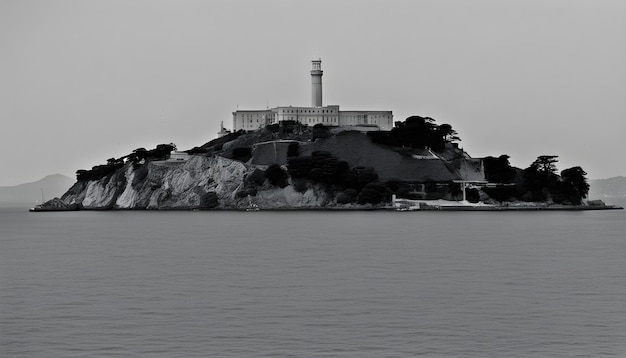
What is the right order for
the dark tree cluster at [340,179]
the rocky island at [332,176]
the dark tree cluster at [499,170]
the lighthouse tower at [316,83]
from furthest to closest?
the lighthouse tower at [316,83] → the dark tree cluster at [499,170] → the rocky island at [332,176] → the dark tree cluster at [340,179]

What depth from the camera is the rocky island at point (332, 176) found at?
13762 cm

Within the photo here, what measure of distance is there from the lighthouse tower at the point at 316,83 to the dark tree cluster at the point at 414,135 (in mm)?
16862

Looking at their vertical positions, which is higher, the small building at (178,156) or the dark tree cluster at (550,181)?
the small building at (178,156)

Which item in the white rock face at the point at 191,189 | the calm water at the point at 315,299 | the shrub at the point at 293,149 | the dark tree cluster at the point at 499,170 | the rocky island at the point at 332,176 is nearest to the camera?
the calm water at the point at 315,299

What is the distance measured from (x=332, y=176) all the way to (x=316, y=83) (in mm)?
35615

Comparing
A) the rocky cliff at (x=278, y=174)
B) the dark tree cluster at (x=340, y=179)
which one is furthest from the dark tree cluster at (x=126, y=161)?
the dark tree cluster at (x=340, y=179)

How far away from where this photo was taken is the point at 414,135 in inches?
5965

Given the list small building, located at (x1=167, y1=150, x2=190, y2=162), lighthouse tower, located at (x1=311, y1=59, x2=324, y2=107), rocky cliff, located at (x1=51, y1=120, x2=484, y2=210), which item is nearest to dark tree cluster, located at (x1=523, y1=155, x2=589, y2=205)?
rocky cliff, located at (x1=51, y1=120, x2=484, y2=210)

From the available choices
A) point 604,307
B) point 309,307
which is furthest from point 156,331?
point 604,307

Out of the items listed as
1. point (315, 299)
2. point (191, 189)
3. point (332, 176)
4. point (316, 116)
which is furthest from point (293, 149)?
point (315, 299)

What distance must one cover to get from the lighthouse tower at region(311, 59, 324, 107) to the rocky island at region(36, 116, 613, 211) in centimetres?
832

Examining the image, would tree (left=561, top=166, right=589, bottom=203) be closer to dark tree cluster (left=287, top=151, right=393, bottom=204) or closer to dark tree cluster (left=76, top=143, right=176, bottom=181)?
dark tree cluster (left=287, top=151, right=393, bottom=204)

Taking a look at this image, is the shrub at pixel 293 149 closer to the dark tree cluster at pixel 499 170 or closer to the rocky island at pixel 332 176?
the rocky island at pixel 332 176

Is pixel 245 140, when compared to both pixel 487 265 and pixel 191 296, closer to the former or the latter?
pixel 487 265
